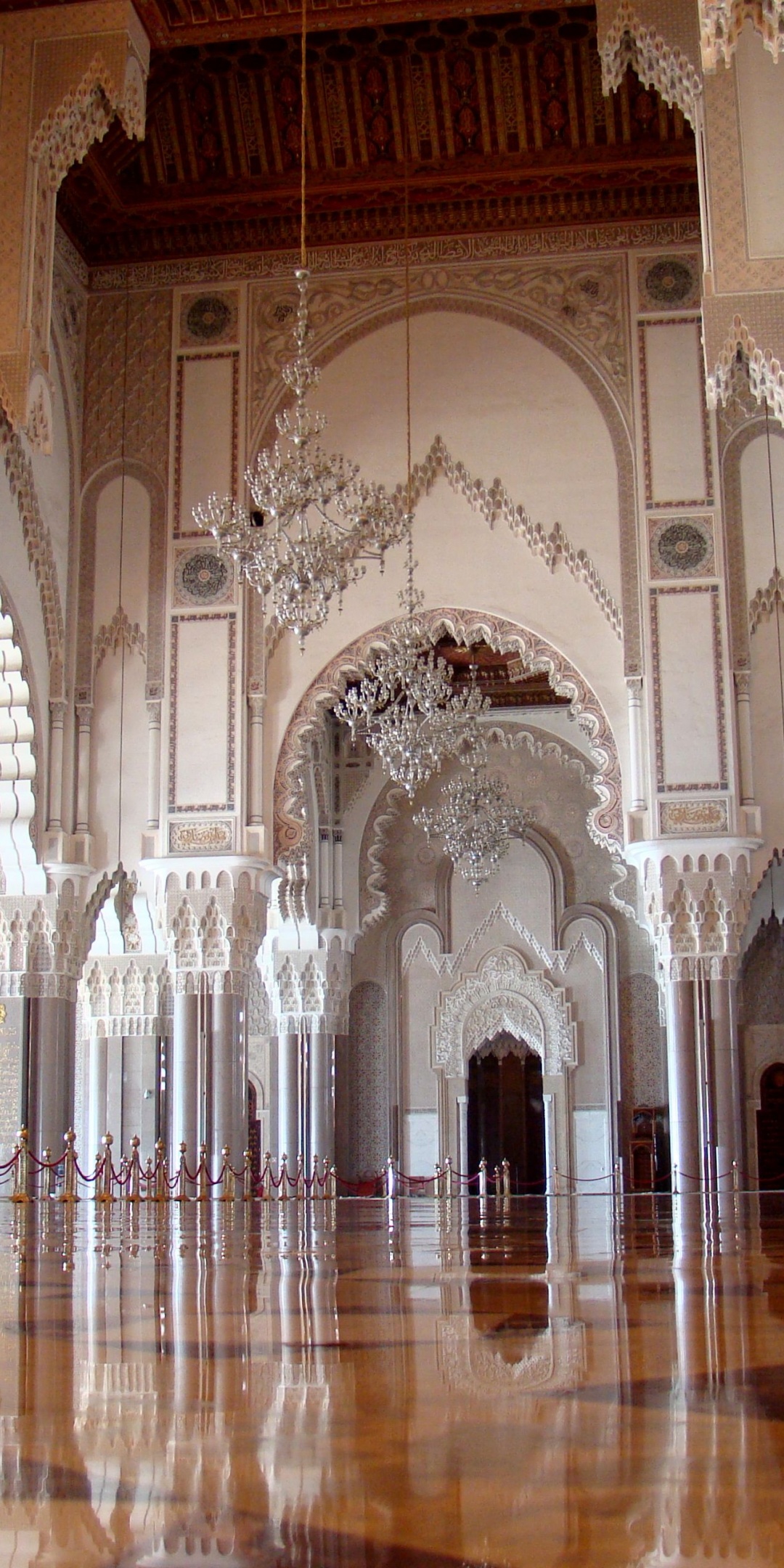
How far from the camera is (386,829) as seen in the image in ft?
48.8

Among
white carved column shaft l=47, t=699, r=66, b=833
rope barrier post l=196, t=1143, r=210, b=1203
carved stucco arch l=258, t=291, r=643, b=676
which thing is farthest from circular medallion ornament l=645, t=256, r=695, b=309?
rope barrier post l=196, t=1143, r=210, b=1203

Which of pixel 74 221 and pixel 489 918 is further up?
pixel 74 221

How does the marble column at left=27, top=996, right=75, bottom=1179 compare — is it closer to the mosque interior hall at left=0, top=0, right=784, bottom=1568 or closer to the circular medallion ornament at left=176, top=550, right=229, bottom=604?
the mosque interior hall at left=0, top=0, right=784, bottom=1568

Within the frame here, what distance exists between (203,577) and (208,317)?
1885 mm

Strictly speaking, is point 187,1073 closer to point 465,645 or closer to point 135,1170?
point 135,1170

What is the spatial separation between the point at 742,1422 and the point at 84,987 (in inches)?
566

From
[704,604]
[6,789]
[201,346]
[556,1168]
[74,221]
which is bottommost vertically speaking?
[556,1168]

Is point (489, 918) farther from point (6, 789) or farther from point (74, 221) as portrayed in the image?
point (74, 221)

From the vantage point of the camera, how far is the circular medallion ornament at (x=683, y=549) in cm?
985

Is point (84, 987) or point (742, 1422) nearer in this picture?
point (742, 1422)

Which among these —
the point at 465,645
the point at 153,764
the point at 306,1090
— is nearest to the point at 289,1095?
the point at 306,1090

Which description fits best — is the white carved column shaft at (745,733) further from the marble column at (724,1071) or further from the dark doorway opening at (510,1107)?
the dark doorway opening at (510,1107)

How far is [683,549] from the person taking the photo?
32.5 ft

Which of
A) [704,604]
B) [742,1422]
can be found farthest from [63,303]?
[742,1422]
